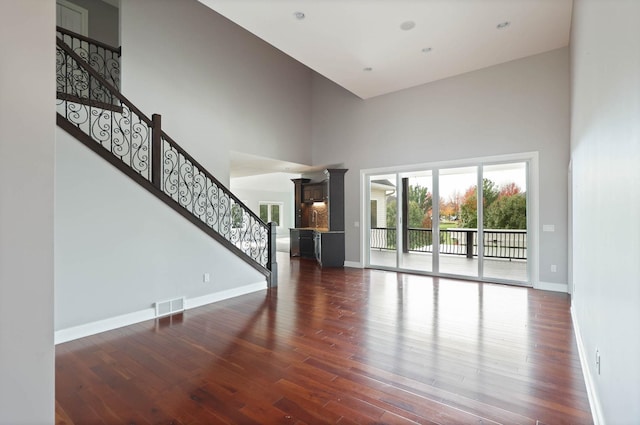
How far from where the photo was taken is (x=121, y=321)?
369cm

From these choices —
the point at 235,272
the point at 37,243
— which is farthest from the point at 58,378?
the point at 235,272

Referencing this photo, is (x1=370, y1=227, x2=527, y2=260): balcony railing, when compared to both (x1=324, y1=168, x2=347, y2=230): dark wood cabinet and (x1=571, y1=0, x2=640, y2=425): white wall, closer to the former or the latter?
(x1=324, y1=168, x2=347, y2=230): dark wood cabinet

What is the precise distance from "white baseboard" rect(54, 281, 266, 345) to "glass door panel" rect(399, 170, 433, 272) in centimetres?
416

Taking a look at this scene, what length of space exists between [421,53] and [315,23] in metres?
2.09

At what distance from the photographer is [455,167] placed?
21.4 ft

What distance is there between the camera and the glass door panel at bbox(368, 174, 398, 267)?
7.45 meters

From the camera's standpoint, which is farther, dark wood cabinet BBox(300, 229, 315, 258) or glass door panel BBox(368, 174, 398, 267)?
dark wood cabinet BBox(300, 229, 315, 258)

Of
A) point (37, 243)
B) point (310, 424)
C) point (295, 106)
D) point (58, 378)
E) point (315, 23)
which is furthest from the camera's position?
point (295, 106)

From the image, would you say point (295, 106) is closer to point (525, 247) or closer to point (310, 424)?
point (525, 247)

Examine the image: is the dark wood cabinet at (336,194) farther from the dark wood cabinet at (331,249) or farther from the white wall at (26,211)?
the white wall at (26,211)

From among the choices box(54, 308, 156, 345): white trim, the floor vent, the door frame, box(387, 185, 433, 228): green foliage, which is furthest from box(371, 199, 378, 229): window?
box(54, 308, 156, 345): white trim

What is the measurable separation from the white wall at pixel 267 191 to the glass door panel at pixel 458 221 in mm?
7349

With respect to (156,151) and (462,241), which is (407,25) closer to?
(156,151)

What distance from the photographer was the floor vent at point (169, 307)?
405cm
